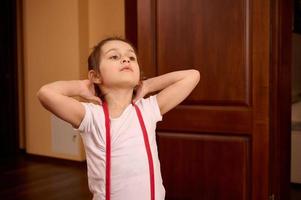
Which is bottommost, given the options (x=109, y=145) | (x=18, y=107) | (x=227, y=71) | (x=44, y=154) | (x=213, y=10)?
(x=44, y=154)

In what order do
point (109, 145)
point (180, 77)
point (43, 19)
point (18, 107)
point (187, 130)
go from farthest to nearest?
point (18, 107), point (43, 19), point (187, 130), point (180, 77), point (109, 145)

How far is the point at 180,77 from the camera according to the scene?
52.7 inches

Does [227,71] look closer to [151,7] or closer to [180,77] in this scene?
[151,7]

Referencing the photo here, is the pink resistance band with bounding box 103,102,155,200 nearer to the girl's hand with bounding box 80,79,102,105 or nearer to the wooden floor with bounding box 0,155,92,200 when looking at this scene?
the girl's hand with bounding box 80,79,102,105

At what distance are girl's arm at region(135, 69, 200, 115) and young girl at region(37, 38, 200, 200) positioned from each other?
0.07m

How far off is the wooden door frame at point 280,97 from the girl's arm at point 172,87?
0.86 metres

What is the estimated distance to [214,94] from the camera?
2.12 metres

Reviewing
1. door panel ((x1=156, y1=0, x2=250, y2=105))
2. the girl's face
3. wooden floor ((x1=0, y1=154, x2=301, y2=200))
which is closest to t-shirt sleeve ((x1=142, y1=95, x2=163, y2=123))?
the girl's face

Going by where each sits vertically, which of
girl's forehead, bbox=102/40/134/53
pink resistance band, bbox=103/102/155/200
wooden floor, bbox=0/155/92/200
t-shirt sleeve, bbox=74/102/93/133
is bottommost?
wooden floor, bbox=0/155/92/200

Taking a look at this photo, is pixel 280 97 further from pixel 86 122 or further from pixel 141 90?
A: pixel 86 122

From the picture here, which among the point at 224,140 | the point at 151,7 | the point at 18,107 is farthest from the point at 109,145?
the point at 18,107

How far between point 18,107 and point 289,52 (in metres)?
3.39

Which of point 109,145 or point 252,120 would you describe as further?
point 252,120

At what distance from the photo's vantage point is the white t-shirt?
3.77 ft
